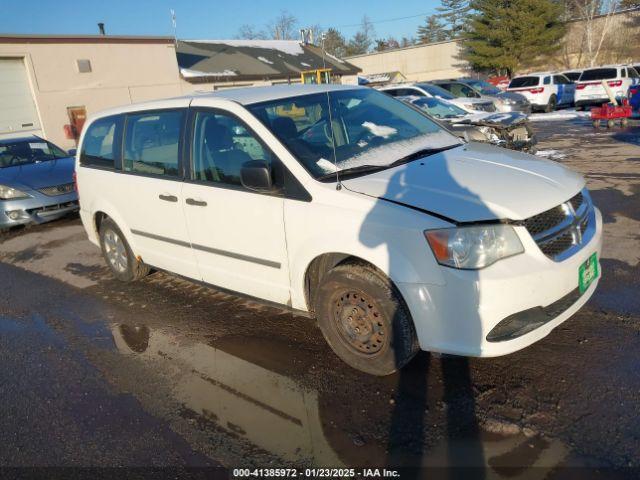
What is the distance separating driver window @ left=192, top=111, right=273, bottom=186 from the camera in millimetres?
3615

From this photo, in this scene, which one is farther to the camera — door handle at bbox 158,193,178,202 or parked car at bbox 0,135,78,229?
parked car at bbox 0,135,78,229

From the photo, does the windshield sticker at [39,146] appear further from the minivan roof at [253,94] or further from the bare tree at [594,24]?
the bare tree at [594,24]

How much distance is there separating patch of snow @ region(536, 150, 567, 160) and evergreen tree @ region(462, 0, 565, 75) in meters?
34.5

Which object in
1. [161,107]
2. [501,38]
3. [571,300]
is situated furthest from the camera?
[501,38]

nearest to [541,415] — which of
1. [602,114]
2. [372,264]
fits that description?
[372,264]

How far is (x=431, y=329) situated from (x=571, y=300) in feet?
3.03

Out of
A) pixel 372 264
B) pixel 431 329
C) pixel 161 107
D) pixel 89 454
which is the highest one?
pixel 161 107

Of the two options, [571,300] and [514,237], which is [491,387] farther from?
[514,237]

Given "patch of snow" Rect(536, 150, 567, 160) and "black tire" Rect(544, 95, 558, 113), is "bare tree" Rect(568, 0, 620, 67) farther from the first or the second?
"patch of snow" Rect(536, 150, 567, 160)

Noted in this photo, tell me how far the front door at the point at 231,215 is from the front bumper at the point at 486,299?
106cm

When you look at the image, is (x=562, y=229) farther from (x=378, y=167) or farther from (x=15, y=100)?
(x=15, y=100)

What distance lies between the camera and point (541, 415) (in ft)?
9.08

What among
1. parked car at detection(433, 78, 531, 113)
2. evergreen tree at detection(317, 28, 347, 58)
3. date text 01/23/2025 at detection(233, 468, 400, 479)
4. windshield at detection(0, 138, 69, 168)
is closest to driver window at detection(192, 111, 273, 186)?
date text 01/23/2025 at detection(233, 468, 400, 479)

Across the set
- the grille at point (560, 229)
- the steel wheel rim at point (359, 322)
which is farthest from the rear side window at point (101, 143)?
the grille at point (560, 229)
